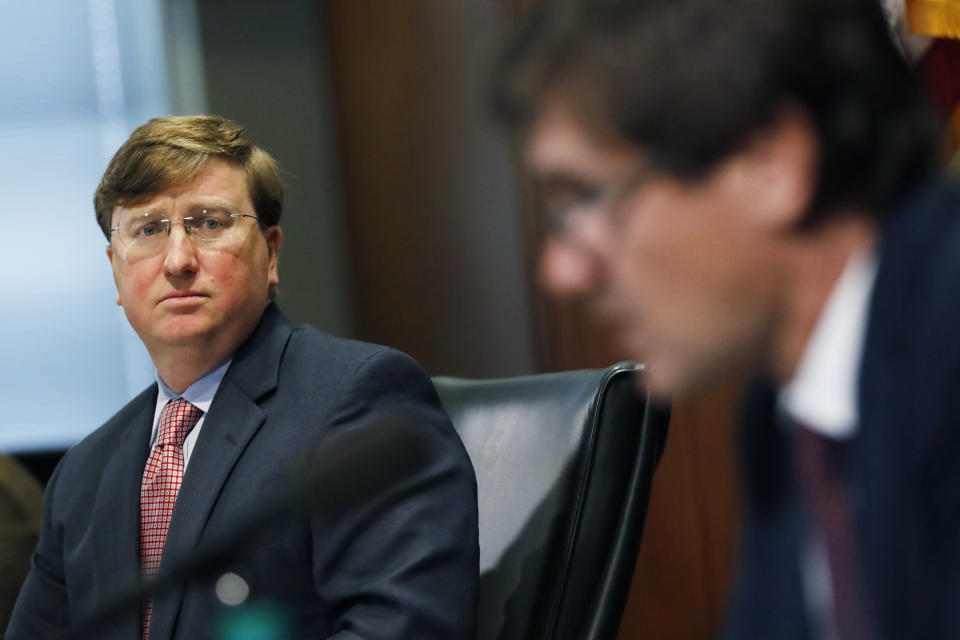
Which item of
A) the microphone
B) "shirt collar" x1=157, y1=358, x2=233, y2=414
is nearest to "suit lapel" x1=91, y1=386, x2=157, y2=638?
"shirt collar" x1=157, y1=358, x2=233, y2=414

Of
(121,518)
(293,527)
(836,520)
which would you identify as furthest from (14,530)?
(836,520)

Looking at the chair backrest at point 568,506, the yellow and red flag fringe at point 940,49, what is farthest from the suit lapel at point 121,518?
the yellow and red flag fringe at point 940,49

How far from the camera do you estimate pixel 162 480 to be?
1.72 m

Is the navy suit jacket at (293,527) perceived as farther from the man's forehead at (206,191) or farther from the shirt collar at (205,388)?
the man's forehead at (206,191)

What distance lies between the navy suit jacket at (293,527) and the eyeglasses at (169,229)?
0.14m

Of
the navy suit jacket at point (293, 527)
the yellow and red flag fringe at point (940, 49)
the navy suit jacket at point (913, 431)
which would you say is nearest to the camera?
the navy suit jacket at point (913, 431)

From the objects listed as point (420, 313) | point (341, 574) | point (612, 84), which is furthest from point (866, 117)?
point (420, 313)

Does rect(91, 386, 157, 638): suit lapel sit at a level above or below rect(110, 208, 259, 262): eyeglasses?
below

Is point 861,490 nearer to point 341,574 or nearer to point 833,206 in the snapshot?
point 833,206

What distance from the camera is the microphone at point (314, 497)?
2.63 ft

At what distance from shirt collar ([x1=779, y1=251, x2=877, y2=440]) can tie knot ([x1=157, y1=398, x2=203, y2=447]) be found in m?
1.19

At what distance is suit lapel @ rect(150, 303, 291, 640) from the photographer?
1564mm

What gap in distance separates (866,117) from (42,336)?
3584mm

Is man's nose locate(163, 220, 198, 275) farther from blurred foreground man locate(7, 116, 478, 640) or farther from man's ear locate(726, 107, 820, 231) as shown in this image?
man's ear locate(726, 107, 820, 231)
